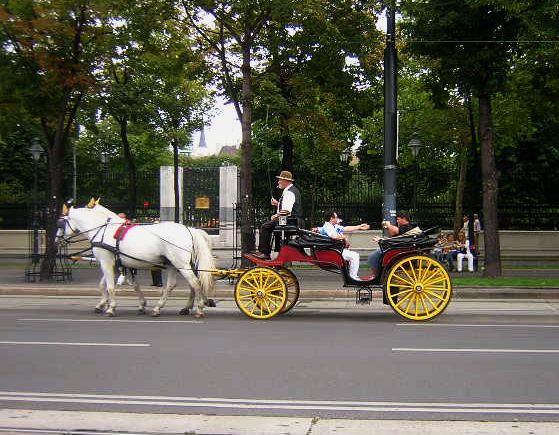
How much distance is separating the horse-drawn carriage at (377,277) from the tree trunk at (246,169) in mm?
7712

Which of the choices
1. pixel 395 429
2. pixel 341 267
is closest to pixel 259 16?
pixel 341 267

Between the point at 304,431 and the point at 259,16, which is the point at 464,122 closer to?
the point at 259,16

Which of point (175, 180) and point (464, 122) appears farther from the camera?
point (175, 180)

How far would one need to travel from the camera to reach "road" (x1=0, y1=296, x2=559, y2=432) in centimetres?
671

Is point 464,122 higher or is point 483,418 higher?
point 464,122

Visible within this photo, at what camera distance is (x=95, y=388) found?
7.41 meters

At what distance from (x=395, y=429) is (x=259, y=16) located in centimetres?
1625

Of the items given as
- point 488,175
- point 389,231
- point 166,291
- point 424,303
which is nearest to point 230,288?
point 166,291

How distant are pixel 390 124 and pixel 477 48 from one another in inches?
127

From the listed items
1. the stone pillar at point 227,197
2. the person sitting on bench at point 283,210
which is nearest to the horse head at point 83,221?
the person sitting on bench at point 283,210

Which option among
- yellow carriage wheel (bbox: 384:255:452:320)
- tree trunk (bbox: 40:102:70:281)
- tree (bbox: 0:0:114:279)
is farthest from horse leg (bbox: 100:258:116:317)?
tree (bbox: 0:0:114:279)

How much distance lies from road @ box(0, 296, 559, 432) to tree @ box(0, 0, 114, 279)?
830cm

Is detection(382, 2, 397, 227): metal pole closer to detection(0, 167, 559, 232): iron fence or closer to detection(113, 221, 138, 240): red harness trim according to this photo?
detection(113, 221, 138, 240): red harness trim

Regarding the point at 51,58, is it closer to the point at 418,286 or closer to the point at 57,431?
the point at 418,286
